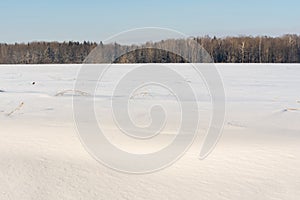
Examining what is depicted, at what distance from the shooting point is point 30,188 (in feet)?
8.91

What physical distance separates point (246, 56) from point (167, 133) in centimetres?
2662

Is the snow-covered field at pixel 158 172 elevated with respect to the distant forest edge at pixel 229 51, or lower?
lower

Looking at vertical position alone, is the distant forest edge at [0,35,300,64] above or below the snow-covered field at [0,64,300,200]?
above

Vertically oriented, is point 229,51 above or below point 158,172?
above

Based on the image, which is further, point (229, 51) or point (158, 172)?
point (229, 51)

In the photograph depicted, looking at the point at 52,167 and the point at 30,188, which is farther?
the point at 52,167

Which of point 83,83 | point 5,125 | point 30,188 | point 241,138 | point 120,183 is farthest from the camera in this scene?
point 83,83

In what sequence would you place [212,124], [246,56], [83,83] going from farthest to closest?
[246,56], [83,83], [212,124]

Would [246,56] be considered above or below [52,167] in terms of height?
above

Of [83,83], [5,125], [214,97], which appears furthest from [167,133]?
[83,83]

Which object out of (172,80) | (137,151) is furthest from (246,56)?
(137,151)

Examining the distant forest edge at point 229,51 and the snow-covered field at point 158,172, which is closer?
the snow-covered field at point 158,172

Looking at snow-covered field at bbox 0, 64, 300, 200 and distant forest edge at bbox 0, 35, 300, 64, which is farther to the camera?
distant forest edge at bbox 0, 35, 300, 64

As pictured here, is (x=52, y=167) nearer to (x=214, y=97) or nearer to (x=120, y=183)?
(x=120, y=183)
